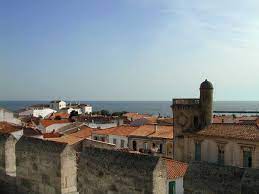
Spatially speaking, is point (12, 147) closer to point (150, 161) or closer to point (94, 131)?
point (150, 161)

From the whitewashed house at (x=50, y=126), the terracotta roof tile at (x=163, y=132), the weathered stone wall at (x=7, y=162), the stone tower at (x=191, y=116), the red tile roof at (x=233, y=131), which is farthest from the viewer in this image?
the whitewashed house at (x=50, y=126)

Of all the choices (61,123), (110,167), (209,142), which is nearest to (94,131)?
(61,123)

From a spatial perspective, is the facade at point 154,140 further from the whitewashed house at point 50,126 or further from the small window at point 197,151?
the whitewashed house at point 50,126

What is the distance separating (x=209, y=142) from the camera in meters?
34.2

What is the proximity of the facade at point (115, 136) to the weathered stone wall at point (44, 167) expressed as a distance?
116 ft

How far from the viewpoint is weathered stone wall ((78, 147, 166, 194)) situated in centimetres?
682

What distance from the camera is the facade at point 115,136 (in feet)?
149

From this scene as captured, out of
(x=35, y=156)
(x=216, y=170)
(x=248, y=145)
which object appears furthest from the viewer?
(x=248, y=145)

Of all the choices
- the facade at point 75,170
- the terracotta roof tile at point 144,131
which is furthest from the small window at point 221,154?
the facade at point 75,170


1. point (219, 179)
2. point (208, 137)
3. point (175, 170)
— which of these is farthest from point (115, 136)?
point (219, 179)

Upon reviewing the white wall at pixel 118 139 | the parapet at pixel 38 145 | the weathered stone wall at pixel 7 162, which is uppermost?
the parapet at pixel 38 145

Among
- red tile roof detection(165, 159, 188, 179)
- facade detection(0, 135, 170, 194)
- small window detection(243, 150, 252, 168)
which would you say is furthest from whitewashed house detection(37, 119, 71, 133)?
facade detection(0, 135, 170, 194)

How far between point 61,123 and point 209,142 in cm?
3154

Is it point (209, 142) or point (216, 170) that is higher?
point (216, 170)
